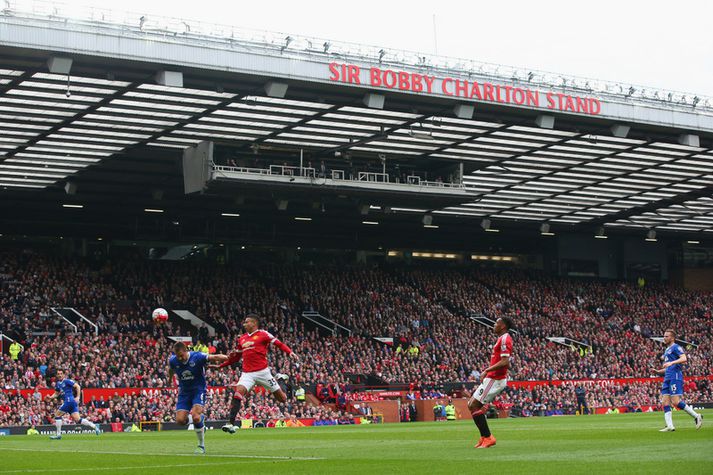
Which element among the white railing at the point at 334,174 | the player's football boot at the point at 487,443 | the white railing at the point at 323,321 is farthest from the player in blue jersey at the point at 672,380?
the white railing at the point at 323,321

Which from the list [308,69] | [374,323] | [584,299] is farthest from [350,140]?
[584,299]

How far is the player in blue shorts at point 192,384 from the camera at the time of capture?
1728 centimetres

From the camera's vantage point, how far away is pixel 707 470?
11.0 m

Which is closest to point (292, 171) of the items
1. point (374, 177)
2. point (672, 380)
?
point (374, 177)

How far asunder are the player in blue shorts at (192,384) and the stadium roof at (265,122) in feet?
60.6

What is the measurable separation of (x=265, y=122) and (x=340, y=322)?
19534 mm

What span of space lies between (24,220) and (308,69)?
28.0 metres

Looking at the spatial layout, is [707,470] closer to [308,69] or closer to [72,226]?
[308,69]

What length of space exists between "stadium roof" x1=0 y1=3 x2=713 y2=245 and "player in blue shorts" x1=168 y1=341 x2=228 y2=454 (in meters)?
18.5

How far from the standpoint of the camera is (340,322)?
5944 centimetres

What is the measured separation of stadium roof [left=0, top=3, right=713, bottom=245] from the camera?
34.9 m

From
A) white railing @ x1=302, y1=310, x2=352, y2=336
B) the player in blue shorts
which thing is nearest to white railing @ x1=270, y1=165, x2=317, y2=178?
white railing @ x1=302, y1=310, x2=352, y2=336

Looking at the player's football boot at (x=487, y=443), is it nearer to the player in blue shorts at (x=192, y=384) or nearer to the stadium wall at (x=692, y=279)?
the player in blue shorts at (x=192, y=384)

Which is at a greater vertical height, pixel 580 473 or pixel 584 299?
pixel 584 299
